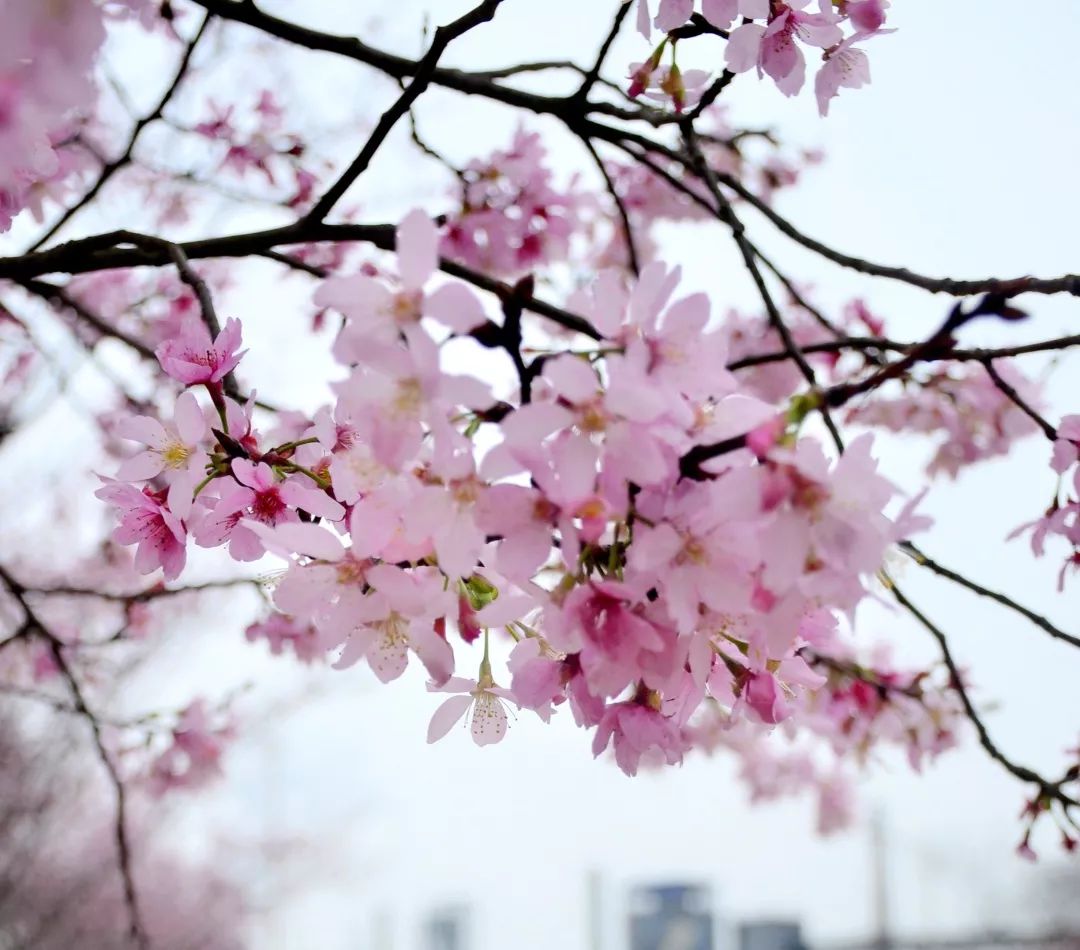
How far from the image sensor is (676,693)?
0.57 meters

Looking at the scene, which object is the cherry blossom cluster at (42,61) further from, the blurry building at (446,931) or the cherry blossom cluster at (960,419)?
the blurry building at (446,931)

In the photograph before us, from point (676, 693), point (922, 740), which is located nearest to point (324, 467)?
point (676, 693)

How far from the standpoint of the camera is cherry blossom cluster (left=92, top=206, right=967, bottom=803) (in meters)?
0.46

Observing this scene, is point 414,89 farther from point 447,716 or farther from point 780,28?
point 447,716

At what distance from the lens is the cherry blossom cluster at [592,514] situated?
464 millimetres

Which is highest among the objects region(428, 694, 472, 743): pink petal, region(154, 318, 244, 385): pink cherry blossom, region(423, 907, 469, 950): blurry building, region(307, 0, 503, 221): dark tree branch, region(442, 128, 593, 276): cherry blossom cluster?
region(442, 128, 593, 276): cherry blossom cluster

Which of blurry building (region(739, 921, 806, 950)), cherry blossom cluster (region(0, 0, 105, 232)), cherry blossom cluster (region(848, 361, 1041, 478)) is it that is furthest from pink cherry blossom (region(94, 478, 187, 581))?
blurry building (region(739, 921, 806, 950))

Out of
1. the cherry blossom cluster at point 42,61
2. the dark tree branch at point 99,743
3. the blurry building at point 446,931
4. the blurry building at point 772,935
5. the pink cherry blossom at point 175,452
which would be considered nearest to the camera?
the cherry blossom cluster at point 42,61

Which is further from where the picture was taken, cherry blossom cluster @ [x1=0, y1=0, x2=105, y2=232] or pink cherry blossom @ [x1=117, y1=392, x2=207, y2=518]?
pink cherry blossom @ [x1=117, y1=392, x2=207, y2=518]

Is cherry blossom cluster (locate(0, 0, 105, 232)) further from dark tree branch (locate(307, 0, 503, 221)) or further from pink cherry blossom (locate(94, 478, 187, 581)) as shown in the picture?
dark tree branch (locate(307, 0, 503, 221))

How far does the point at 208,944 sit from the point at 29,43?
7.56 m

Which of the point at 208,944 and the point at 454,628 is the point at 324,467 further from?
the point at 208,944

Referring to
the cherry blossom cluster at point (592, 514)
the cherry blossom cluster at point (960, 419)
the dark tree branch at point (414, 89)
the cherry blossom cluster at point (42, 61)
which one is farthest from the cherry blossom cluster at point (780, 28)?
the cherry blossom cluster at point (960, 419)

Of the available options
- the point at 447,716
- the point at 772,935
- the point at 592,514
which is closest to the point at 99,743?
the point at 447,716
